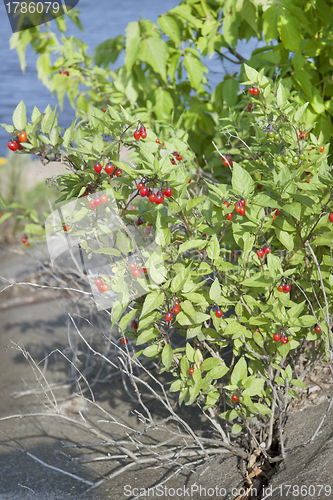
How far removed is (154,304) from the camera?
142 centimetres

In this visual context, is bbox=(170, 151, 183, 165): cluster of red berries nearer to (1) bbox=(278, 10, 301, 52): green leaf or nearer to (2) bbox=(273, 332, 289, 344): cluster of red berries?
(2) bbox=(273, 332, 289, 344): cluster of red berries

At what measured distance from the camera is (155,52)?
7.85 feet

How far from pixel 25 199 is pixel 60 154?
4.84 meters

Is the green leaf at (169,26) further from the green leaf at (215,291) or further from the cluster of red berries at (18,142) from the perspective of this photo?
the green leaf at (215,291)

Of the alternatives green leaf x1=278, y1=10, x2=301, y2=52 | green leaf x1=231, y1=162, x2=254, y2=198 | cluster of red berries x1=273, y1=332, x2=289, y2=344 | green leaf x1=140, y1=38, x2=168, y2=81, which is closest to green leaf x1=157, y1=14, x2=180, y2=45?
green leaf x1=140, y1=38, x2=168, y2=81

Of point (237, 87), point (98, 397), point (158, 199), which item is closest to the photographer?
point (158, 199)

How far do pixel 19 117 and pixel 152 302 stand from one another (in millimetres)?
750

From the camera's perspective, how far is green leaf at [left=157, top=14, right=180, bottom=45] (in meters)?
2.38

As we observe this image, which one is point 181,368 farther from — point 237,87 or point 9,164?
point 9,164

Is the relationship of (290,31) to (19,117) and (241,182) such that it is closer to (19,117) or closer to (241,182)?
(241,182)

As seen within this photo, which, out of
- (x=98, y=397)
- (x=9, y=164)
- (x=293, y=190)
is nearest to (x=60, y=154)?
(x=293, y=190)

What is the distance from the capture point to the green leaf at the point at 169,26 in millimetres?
2385
